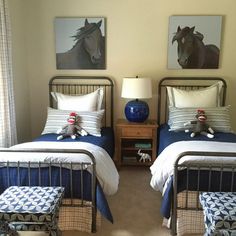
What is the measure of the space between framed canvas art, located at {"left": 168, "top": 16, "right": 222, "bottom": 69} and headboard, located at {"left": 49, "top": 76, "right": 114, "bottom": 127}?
0.89 meters

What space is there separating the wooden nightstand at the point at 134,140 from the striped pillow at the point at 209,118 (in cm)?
29

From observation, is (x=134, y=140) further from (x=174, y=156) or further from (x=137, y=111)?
(x=174, y=156)

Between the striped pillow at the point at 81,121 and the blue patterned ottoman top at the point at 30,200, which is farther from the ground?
the striped pillow at the point at 81,121

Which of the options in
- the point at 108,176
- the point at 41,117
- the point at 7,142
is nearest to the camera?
the point at 108,176

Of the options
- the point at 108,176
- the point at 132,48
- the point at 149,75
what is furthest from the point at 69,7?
the point at 108,176

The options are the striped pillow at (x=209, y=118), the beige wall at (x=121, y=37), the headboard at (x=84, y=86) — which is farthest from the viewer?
the headboard at (x=84, y=86)

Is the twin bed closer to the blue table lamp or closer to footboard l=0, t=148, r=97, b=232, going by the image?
footboard l=0, t=148, r=97, b=232

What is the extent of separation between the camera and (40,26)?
377 cm

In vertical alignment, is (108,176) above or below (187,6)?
below

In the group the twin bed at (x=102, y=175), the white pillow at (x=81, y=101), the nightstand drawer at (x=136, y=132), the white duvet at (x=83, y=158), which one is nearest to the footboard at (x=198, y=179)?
the twin bed at (x=102, y=175)

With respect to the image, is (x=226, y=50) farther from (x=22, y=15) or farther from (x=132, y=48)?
(x=22, y=15)

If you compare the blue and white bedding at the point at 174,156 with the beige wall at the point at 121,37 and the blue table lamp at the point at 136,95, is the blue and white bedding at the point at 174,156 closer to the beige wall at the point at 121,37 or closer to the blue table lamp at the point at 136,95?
the blue table lamp at the point at 136,95

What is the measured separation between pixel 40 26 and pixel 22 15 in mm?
257

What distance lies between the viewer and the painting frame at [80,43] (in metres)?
3.71
